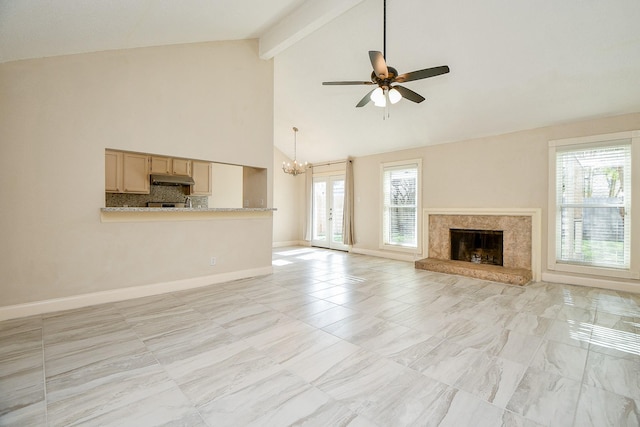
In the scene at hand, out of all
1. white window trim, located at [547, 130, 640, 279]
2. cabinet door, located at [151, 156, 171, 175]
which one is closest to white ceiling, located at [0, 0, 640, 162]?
white window trim, located at [547, 130, 640, 279]

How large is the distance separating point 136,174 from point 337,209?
4.97m

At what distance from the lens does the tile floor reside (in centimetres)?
160

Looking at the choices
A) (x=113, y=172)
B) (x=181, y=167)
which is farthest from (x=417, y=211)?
(x=113, y=172)

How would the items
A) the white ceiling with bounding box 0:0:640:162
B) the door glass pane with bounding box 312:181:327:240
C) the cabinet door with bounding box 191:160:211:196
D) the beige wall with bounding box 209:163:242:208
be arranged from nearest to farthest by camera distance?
1. the white ceiling with bounding box 0:0:640:162
2. the cabinet door with bounding box 191:160:211:196
3. the beige wall with bounding box 209:163:242:208
4. the door glass pane with bounding box 312:181:327:240

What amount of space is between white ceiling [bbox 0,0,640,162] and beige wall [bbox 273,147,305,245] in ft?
11.6

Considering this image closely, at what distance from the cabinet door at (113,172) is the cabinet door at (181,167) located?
0.98m

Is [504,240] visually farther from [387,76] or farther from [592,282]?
[387,76]

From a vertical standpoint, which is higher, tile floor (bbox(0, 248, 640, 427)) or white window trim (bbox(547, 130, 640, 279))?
white window trim (bbox(547, 130, 640, 279))

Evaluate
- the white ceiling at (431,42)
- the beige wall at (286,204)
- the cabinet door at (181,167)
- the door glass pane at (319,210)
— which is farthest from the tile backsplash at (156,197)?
the white ceiling at (431,42)

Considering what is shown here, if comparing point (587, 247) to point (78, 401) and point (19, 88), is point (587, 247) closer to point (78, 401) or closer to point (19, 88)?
point (78, 401)

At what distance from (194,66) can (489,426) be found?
16.3ft

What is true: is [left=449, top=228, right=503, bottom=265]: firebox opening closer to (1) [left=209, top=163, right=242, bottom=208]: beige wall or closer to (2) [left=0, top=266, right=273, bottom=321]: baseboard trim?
(2) [left=0, top=266, right=273, bottom=321]: baseboard trim

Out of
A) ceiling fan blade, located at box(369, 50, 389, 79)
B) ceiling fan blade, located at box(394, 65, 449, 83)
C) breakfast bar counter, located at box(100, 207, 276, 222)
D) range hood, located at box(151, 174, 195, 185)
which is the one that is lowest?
breakfast bar counter, located at box(100, 207, 276, 222)

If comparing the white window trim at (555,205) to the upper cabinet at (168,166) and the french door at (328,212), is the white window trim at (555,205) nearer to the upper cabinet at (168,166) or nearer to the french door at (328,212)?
the french door at (328,212)
